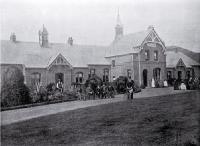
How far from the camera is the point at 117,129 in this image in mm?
9109

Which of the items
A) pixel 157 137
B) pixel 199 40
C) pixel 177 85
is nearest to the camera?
pixel 157 137

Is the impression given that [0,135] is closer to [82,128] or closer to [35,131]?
[35,131]

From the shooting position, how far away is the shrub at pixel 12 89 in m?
16.1

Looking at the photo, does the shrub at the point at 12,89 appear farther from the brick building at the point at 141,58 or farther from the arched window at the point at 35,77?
the brick building at the point at 141,58

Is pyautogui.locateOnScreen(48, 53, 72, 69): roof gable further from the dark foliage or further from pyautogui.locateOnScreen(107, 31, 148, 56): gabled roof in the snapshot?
the dark foliage

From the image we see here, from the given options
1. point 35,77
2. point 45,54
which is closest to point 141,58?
point 45,54

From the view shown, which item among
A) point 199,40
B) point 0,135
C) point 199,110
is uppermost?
point 199,40

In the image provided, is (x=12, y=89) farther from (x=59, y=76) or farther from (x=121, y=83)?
(x=59, y=76)

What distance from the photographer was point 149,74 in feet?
90.6

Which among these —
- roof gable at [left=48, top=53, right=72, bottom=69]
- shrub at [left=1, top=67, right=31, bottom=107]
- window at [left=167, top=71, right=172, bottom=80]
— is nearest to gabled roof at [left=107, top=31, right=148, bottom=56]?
window at [left=167, top=71, right=172, bottom=80]

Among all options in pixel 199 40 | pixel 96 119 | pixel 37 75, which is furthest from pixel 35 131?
pixel 37 75

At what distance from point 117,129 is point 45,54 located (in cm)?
2092

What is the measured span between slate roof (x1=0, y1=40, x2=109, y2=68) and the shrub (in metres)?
10.5

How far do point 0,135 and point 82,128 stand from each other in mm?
2672
